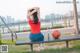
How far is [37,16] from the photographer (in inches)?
362

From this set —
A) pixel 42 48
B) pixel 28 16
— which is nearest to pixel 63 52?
pixel 42 48

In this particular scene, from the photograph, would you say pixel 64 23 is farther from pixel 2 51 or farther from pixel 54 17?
pixel 2 51

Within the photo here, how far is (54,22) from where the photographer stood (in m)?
21.8

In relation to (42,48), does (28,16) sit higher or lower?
higher

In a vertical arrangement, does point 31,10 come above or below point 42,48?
above

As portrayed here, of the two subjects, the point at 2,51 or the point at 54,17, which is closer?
the point at 2,51

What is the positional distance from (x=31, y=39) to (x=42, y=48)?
0.51 m

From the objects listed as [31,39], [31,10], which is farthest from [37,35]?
[31,10]

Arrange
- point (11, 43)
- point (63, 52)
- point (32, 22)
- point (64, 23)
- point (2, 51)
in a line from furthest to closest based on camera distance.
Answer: point (64, 23), point (11, 43), point (32, 22), point (63, 52), point (2, 51)

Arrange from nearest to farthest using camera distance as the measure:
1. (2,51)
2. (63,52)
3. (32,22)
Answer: (2,51) → (63,52) → (32,22)

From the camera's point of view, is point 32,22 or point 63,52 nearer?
point 63,52

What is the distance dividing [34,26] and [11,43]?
1.97 metres

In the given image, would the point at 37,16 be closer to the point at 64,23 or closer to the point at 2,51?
the point at 2,51

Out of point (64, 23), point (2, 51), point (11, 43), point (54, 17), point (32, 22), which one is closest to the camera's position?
point (2, 51)
